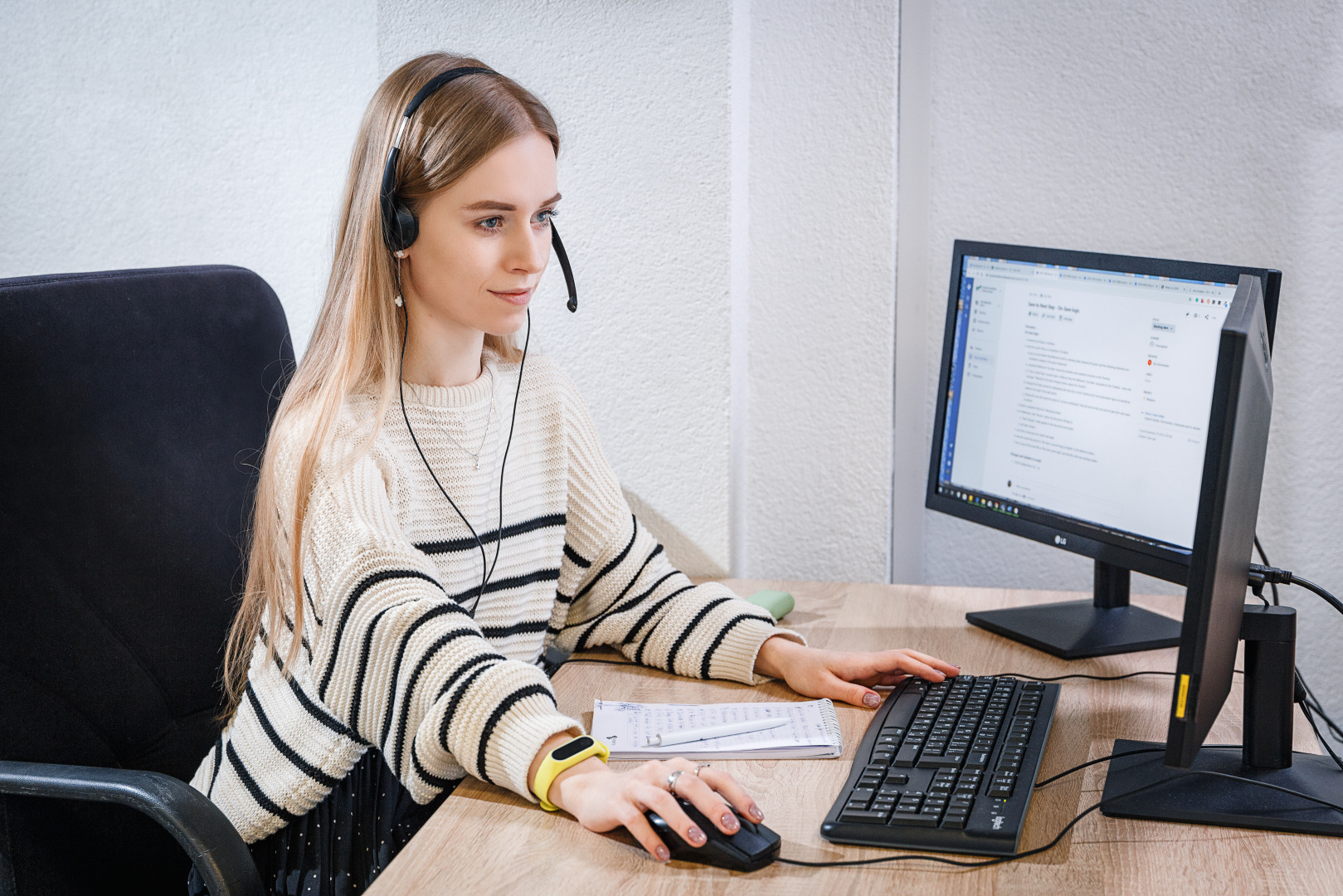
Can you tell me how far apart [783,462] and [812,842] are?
0.88 meters

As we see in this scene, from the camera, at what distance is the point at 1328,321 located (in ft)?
5.06

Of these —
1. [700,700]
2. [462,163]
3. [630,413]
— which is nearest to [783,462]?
[630,413]

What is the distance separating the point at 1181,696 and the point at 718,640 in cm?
53

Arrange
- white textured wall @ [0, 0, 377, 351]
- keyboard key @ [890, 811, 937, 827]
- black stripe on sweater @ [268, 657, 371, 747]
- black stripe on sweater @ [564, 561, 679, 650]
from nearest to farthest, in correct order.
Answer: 1. keyboard key @ [890, 811, 937, 827]
2. black stripe on sweater @ [268, 657, 371, 747]
3. black stripe on sweater @ [564, 561, 679, 650]
4. white textured wall @ [0, 0, 377, 351]

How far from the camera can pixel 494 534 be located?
3.87ft

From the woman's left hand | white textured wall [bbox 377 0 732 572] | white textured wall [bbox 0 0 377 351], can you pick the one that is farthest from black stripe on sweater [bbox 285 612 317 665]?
white textured wall [bbox 0 0 377 351]

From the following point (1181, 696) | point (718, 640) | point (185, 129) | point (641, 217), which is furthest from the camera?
point (185, 129)

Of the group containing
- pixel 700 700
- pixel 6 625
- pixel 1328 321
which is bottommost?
pixel 700 700

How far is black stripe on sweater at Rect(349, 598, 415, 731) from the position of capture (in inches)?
36.9

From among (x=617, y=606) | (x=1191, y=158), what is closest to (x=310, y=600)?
(x=617, y=606)

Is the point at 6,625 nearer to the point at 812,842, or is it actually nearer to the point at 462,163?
the point at 462,163

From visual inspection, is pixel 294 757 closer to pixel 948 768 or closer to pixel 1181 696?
pixel 948 768

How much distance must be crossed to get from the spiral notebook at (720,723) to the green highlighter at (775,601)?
27cm

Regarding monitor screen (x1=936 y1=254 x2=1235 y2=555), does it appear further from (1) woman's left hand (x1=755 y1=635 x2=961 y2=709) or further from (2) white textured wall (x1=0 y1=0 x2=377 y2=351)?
(2) white textured wall (x1=0 y1=0 x2=377 y2=351)
